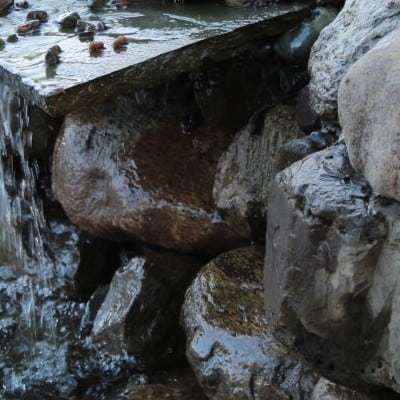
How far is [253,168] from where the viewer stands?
3.91 meters

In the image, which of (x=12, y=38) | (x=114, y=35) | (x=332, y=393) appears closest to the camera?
(x=332, y=393)

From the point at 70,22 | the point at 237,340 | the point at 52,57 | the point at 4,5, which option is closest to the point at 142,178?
the point at 52,57

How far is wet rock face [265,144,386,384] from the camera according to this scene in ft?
7.58

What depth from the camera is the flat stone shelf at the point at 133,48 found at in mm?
3494

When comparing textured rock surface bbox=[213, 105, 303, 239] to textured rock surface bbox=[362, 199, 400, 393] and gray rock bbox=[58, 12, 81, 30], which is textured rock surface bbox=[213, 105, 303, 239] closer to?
gray rock bbox=[58, 12, 81, 30]

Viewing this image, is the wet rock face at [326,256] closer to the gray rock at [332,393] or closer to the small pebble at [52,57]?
the gray rock at [332,393]

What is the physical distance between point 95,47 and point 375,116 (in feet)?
6.70

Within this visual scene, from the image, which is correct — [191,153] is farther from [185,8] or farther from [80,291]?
[80,291]

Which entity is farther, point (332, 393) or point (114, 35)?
point (114, 35)

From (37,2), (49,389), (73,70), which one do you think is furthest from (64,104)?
(37,2)

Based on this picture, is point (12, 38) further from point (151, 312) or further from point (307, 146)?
point (307, 146)

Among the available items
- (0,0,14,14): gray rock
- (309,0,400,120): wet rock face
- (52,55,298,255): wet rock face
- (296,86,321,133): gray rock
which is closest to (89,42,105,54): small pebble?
(52,55,298,255): wet rock face

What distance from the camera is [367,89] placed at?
2.29 m

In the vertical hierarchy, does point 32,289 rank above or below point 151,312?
below
